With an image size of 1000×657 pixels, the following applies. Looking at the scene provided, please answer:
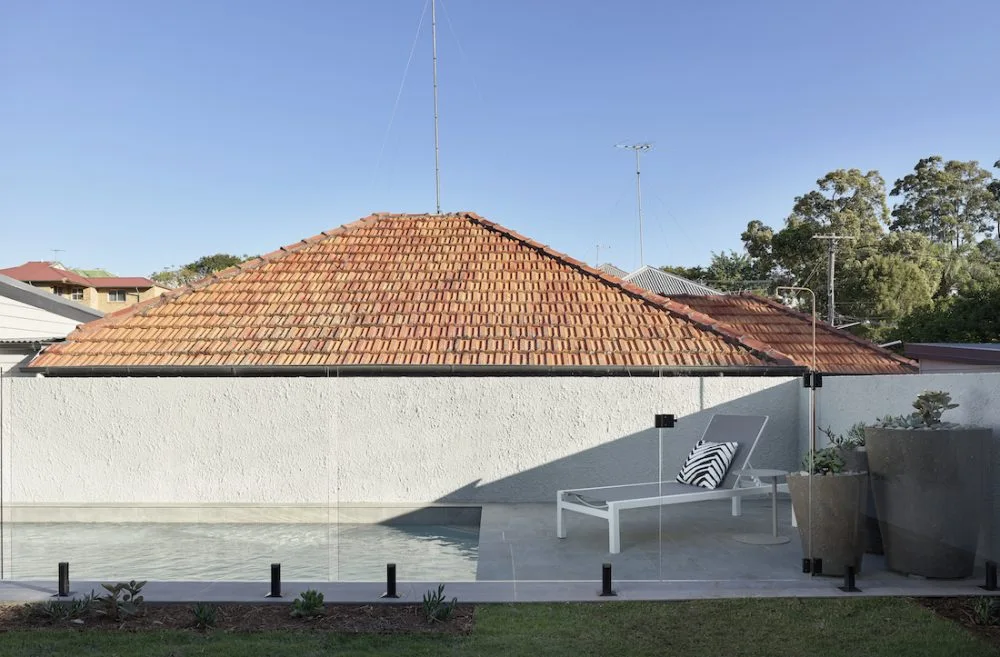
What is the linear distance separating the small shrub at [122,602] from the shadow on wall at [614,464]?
4.34m

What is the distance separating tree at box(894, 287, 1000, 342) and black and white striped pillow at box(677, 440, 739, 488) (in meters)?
16.8

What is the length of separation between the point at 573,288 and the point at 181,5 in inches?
287

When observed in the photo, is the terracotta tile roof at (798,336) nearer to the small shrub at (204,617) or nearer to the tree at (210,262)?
the small shrub at (204,617)

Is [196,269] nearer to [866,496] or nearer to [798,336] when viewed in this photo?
[798,336]

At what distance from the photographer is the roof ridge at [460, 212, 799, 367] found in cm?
975

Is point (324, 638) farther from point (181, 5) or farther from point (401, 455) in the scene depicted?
point (181, 5)

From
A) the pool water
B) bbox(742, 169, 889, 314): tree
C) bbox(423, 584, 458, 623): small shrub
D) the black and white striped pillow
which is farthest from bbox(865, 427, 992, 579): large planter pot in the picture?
bbox(742, 169, 889, 314): tree

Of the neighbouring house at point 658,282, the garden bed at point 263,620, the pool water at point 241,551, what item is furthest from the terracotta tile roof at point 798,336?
the neighbouring house at point 658,282

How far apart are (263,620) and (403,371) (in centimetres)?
462

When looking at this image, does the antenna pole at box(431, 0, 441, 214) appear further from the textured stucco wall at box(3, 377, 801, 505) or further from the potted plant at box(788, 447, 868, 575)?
the potted plant at box(788, 447, 868, 575)

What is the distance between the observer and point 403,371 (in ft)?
30.9

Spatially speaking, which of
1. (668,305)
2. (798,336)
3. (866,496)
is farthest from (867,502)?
(798,336)

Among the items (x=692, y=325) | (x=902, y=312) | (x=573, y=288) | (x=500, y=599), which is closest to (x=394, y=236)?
(x=573, y=288)

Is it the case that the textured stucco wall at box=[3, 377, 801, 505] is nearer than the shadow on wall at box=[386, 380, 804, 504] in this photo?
Yes
